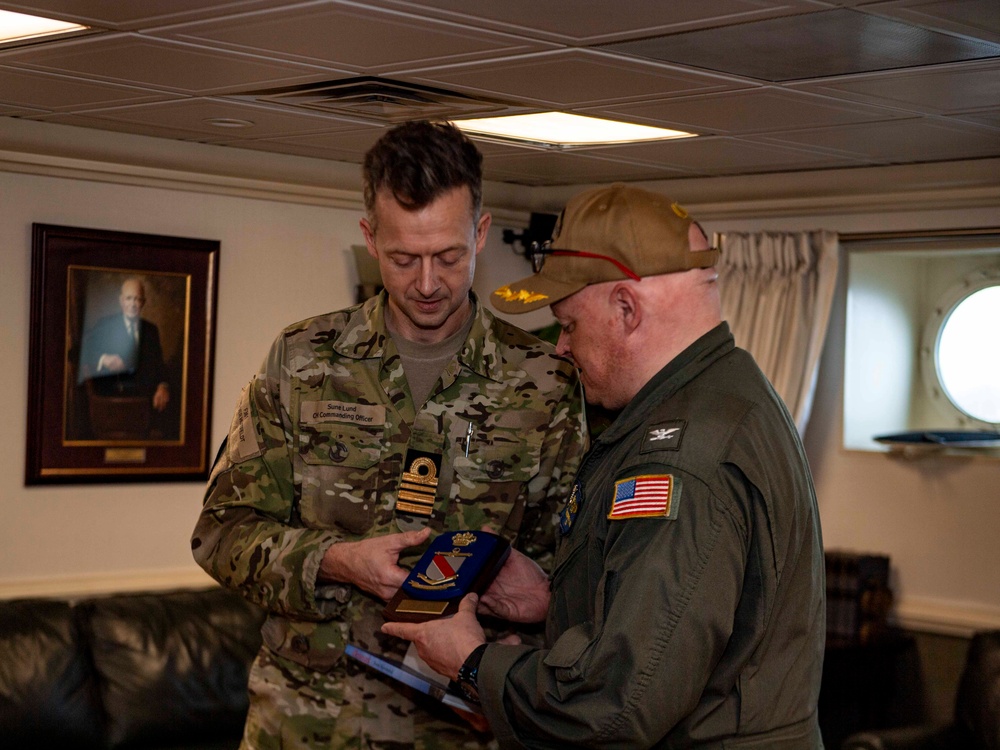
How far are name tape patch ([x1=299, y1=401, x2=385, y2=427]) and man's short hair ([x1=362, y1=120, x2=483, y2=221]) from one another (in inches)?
16.3

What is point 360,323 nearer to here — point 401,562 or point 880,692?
point 401,562

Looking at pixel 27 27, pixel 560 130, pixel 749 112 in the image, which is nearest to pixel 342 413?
pixel 27 27

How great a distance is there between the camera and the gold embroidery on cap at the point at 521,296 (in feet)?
5.79

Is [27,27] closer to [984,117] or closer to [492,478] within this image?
[492,478]

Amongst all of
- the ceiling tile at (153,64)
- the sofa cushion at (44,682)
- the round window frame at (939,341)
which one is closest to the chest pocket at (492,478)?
the ceiling tile at (153,64)

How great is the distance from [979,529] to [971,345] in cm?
89

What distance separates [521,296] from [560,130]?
241 centimetres

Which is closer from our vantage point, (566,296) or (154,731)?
(566,296)

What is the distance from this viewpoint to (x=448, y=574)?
1.95 meters

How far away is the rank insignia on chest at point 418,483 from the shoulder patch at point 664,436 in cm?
70

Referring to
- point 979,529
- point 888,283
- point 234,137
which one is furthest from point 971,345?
point 234,137

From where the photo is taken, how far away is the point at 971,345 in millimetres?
5297

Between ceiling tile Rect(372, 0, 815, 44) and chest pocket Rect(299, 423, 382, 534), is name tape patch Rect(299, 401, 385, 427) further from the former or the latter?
ceiling tile Rect(372, 0, 815, 44)

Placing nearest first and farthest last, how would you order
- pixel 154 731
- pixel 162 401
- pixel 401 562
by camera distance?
pixel 401 562, pixel 154 731, pixel 162 401
